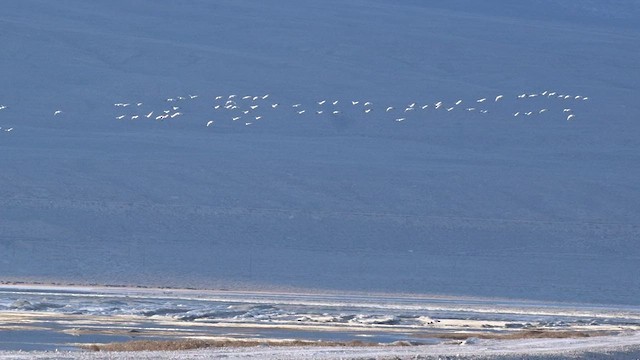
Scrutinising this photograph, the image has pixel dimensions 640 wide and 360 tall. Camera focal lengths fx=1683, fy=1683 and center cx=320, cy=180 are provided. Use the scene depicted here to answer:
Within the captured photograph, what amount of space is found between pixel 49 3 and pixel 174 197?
40836 mm

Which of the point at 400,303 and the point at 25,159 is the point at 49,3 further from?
the point at 400,303

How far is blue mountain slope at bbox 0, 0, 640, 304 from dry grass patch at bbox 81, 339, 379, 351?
2091 centimetres

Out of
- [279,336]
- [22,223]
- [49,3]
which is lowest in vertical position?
[279,336]

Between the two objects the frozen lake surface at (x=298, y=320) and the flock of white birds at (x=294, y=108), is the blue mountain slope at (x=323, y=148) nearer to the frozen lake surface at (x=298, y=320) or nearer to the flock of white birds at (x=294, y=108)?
the flock of white birds at (x=294, y=108)

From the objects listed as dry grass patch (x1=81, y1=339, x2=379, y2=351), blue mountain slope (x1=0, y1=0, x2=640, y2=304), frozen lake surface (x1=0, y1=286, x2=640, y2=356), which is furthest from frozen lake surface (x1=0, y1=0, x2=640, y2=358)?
dry grass patch (x1=81, y1=339, x2=379, y2=351)

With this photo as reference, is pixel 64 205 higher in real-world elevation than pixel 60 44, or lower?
lower

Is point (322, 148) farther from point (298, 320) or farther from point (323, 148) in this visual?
point (298, 320)

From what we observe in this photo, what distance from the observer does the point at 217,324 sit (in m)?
35.8

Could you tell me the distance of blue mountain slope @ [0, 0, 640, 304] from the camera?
→ 5422 cm

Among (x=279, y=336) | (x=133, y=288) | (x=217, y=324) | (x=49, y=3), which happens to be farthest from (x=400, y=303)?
(x=49, y=3)

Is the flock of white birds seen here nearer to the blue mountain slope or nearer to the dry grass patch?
the blue mountain slope

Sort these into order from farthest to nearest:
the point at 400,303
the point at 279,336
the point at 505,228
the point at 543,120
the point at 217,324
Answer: the point at 543,120 < the point at 505,228 < the point at 400,303 < the point at 217,324 < the point at 279,336

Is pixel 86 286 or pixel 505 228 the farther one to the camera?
pixel 505 228

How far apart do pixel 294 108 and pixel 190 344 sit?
5310 cm
